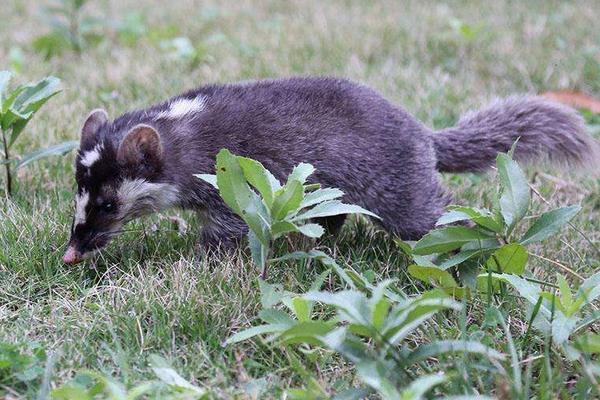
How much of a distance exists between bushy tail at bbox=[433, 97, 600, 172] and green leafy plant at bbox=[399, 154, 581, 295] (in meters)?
Result: 1.05

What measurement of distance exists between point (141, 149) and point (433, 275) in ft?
4.68

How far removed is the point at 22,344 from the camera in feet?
9.40

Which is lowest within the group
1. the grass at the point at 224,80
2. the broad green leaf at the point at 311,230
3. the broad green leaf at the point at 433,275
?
the grass at the point at 224,80

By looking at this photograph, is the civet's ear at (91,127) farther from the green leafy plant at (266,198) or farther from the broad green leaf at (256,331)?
the broad green leaf at (256,331)

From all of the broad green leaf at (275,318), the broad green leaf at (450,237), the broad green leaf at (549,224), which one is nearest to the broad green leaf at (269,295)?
the broad green leaf at (275,318)

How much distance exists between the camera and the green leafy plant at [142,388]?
2.45m

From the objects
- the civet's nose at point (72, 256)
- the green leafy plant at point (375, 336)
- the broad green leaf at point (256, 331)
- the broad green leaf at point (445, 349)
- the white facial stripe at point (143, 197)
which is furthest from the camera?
the white facial stripe at point (143, 197)

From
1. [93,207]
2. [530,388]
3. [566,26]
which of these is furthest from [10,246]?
[566,26]

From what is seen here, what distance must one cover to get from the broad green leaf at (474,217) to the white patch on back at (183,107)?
146 centimetres

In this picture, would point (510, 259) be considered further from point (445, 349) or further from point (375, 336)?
point (375, 336)

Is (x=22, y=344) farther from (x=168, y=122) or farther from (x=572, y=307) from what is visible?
(x=572, y=307)

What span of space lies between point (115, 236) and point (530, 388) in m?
2.01

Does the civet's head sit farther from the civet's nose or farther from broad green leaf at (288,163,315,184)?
broad green leaf at (288,163,315,184)

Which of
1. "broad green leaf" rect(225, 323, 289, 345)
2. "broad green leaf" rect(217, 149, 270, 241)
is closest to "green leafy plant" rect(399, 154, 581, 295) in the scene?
"broad green leaf" rect(217, 149, 270, 241)
